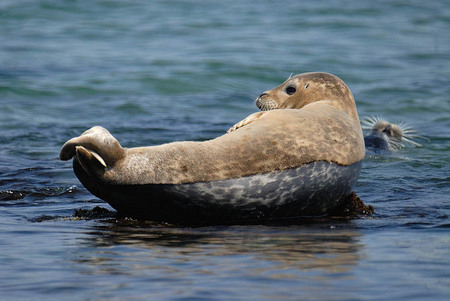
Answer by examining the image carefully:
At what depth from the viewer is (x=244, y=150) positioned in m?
5.18

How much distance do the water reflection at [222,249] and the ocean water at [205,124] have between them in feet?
0.04

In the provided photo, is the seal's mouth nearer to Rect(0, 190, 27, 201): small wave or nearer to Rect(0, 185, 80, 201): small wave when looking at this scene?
Rect(0, 185, 80, 201): small wave

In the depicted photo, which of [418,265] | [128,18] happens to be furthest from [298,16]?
[418,265]

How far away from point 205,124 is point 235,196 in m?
5.83

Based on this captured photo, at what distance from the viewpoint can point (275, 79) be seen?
14930 millimetres

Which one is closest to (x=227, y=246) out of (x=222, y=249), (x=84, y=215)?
(x=222, y=249)

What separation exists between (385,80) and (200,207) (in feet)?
33.8

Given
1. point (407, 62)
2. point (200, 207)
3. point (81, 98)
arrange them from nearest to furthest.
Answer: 1. point (200, 207)
2. point (81, 98)
3. point (407, 62)

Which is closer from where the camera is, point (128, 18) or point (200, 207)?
point (200, 207)

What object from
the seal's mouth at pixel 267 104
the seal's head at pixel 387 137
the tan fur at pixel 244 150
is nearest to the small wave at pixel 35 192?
the seal's mouth at pixel 267 104

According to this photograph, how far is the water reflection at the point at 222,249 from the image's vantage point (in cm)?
408

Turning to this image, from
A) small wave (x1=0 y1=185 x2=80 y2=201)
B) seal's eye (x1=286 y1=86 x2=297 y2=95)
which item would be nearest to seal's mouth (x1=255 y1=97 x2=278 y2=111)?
seal's eye (x1=286 y1=86 x2=297 y2=95)

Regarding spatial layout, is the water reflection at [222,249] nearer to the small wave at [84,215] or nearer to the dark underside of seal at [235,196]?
the dark underside of seal at [235,196]

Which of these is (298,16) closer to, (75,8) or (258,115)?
(75,8)
